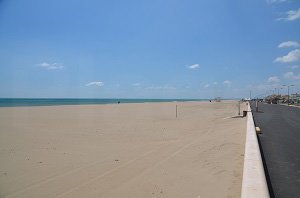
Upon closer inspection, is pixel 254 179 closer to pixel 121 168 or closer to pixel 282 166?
pixel 282 166

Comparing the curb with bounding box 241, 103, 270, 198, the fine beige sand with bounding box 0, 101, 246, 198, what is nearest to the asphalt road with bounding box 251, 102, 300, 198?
the curb with bounding box 241, 103, 270, 198

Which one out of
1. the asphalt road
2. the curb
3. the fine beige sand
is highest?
the curb

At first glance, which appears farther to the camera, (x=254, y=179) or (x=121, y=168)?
(x=121, y=168)

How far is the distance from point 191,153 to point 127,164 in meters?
2.23

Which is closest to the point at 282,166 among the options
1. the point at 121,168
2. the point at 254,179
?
the point at 254,179

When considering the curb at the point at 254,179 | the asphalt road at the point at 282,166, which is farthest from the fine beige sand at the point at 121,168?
the asphalt road at the point at 282,166

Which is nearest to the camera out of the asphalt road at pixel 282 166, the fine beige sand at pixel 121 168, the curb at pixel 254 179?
the curb at pixel 254 179

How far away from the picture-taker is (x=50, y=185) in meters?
6.12

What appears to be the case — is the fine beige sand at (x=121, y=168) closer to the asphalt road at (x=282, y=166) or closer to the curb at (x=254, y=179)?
the curb at (x=254, y=179)

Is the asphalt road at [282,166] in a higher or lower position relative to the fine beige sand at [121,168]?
higher

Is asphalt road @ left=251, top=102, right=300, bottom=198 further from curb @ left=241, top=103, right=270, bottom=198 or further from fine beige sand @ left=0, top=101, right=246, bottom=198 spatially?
fine beige sand @ left=0, top=101, right=246, bottom=198

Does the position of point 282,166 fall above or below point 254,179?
below

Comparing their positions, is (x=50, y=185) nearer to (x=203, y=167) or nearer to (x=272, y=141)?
(x=203, y=167)

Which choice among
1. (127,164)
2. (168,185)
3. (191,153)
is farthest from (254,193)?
(191,153)
